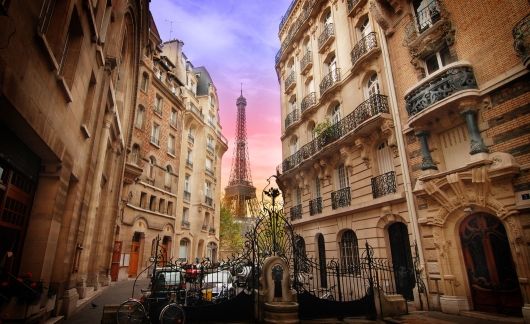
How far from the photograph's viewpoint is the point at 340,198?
48.5 feet

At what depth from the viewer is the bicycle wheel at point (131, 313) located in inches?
252

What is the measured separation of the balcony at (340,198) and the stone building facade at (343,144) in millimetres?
51

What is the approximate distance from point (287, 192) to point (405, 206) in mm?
10295

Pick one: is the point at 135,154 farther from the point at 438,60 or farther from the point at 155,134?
the point at 438,60

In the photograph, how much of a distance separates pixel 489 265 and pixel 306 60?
52.9 ft

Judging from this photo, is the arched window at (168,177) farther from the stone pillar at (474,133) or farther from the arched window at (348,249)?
the stone pillar at (474,133)

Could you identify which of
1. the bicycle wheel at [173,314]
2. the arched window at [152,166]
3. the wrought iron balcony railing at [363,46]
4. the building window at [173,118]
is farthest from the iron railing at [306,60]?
the bicycle wheel at [173,314]

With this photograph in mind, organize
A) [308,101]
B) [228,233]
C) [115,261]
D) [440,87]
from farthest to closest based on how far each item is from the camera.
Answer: [228,233] → [115,261] → [308,101] → [440,87]

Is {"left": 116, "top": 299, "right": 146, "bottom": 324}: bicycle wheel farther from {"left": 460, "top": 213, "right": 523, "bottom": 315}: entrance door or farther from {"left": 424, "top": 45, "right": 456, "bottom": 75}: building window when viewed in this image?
{"left": 424, "top": 45, "right": 456, "bottom": 75}: building window

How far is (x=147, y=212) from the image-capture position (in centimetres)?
2464

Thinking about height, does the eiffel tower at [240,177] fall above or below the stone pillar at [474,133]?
above

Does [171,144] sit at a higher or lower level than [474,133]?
higher

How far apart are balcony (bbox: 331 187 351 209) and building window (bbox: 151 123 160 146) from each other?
18.4 metres

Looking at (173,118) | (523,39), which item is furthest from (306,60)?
(173,118)
